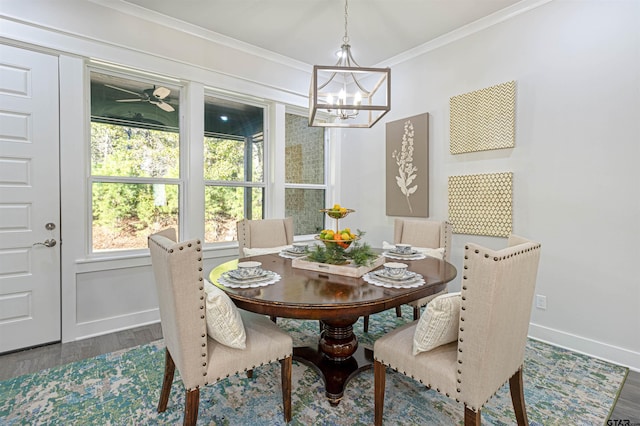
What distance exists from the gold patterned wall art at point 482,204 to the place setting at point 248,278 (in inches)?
86.9

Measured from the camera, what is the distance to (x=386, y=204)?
4.11 meters

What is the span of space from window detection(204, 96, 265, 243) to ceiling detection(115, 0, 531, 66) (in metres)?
0.77

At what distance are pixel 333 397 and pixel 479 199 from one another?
229cm

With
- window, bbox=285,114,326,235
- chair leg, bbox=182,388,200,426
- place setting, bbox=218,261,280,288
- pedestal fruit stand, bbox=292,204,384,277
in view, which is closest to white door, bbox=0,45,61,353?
place setting, bbox=218,261,280,288

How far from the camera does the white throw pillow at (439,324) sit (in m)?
1.39

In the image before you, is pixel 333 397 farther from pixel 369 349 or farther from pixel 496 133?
pixel 496 133

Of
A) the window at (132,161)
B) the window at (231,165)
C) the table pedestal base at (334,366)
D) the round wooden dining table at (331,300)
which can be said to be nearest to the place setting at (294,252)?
the round wooden dining table at (331,300)

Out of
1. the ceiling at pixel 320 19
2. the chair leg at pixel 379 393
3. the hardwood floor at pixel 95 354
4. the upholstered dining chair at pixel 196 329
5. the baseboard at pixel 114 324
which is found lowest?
the hardwood floor at pixel 95 354

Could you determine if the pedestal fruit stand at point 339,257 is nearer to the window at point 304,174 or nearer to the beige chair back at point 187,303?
the beige chair back at point 187,303

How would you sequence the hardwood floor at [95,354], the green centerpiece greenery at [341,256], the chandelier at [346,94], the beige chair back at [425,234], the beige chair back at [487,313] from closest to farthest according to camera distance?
the beige chair back at [487,313] < the hardwood floor at [95,354] < the chandelier at [346,94] < the green centerpiece greenery at [341,256] < the beige chair back at [425,234]

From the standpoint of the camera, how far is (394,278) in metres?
1.77

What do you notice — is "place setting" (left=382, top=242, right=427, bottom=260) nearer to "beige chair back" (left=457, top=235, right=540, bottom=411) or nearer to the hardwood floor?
"beige chair back" (left=457, top=235, right=540, bottom=411)

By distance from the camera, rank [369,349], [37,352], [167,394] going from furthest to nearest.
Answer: [37,352]
[369,349]
[167,394]

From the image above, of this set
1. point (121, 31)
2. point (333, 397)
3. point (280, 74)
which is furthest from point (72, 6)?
point (333, 397)
